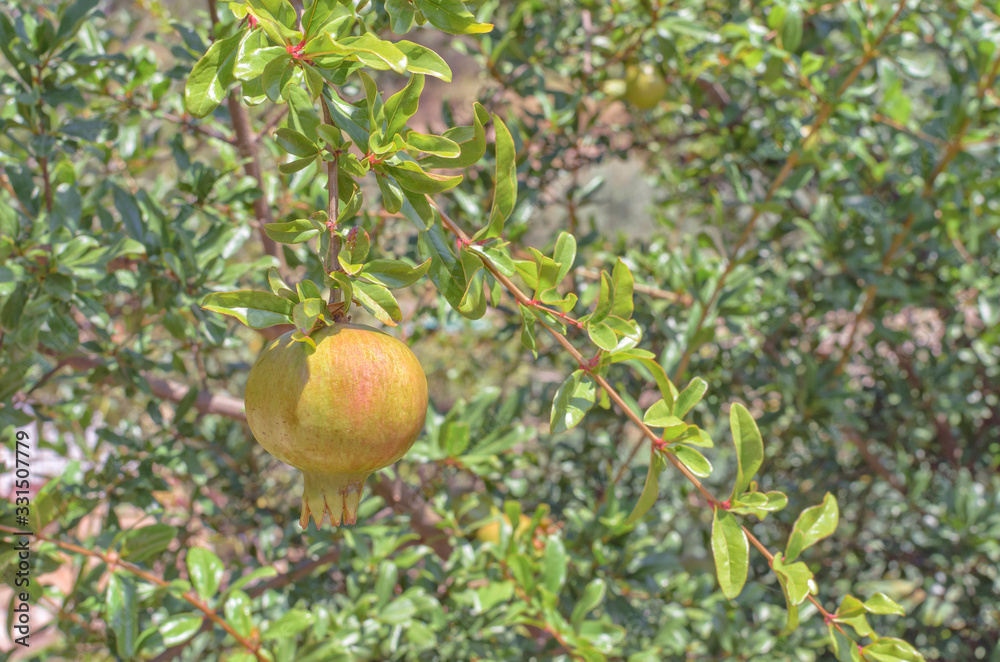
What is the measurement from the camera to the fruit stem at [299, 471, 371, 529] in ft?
1.77

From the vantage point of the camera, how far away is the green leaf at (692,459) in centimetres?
58

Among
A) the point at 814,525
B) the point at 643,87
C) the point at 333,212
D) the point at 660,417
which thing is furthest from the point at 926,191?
the point at 333,212

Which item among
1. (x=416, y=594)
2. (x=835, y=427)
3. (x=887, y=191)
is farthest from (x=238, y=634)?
(x=887, y=191)

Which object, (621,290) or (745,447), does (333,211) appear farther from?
(745,447)

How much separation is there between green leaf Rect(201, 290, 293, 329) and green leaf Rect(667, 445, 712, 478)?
318 mm

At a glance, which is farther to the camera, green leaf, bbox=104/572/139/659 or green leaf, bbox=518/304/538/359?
green leaf, bbox=104/572/139/659

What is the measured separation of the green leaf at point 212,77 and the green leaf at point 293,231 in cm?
8

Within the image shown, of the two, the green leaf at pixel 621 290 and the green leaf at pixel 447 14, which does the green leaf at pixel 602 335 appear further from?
the green leaf at pixel 447 14

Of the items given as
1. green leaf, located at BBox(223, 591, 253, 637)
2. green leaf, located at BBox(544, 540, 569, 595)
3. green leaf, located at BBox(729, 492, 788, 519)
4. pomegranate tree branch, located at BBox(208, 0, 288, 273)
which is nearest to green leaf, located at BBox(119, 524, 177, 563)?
green leaf, located at BBox(223, 591, 253, 637)

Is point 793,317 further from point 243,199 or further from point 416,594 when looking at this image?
point 243,199

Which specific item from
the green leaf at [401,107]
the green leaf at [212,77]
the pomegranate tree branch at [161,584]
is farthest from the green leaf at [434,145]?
the pomegranate tree branch at [161,584]

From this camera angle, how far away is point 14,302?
2.68 feet

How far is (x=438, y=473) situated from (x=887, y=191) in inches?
39.3

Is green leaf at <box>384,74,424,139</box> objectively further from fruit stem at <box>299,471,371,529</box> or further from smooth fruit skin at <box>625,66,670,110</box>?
smooth fruit skin at <box>625,66,670,110</box>
